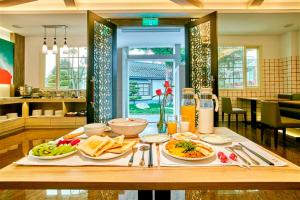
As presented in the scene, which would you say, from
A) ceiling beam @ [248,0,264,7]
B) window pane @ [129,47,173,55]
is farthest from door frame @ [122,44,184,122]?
ceiling beam @ [248,0,264,7]

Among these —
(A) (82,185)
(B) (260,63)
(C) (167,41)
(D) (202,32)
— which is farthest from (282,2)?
(A) (82,185)

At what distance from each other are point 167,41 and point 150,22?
2.20 metres

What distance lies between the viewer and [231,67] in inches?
255

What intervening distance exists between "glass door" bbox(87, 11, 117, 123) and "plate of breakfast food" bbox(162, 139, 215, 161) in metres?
2.91

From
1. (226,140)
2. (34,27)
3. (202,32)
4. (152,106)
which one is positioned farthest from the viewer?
(152,106)

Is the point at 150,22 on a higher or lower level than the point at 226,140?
higher

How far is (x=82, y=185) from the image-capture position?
671 mm

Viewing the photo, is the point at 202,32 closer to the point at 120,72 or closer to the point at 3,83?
the point at 120,72

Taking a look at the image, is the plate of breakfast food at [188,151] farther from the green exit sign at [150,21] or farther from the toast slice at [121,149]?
the green exit sign at [150,21]

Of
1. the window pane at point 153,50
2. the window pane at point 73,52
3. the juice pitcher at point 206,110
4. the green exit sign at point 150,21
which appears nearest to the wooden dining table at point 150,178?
the juice pitcher at point 206,110

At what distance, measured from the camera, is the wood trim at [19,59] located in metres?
5.66

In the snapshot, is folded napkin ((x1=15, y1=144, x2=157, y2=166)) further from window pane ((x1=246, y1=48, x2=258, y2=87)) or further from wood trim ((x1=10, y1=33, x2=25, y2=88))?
window pane ((x1=246, y1=48, x2=258, y2=87))

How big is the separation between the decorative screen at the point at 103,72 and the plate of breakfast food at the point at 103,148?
3.05 meters

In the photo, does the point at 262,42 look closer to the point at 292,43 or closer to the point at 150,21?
the point at 292,43
